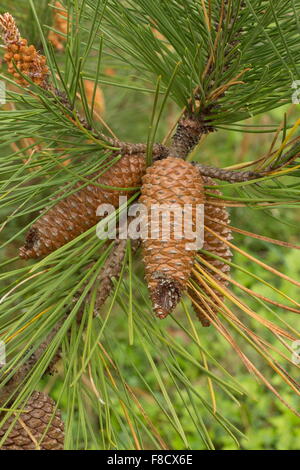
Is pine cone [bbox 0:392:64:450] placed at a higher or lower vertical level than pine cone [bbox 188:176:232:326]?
lower

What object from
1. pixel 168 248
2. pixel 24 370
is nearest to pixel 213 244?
pixel 168 248

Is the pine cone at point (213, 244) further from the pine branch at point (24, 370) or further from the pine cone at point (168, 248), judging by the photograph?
the pine branch at point (24, 370)

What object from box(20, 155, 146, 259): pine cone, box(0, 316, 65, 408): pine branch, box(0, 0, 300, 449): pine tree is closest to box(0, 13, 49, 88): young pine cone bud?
box(0, 0, 300, 449): pine tree

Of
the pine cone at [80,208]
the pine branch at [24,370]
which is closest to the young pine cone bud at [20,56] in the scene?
the pine cone at [80,208]

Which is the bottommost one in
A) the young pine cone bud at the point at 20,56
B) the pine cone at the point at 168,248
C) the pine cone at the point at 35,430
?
the pine cone at the point at 35,430

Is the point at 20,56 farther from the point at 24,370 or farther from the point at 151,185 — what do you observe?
the point at 24,370

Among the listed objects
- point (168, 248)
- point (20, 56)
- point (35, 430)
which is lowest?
point (35, 430)

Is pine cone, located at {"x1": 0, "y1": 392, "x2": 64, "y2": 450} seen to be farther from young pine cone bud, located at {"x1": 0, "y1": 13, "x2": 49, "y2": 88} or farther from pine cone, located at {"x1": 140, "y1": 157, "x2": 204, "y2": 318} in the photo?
young pine cone bud, located at {"x1": 0, "y1": 13, "x2": 49, "y2": 88}
